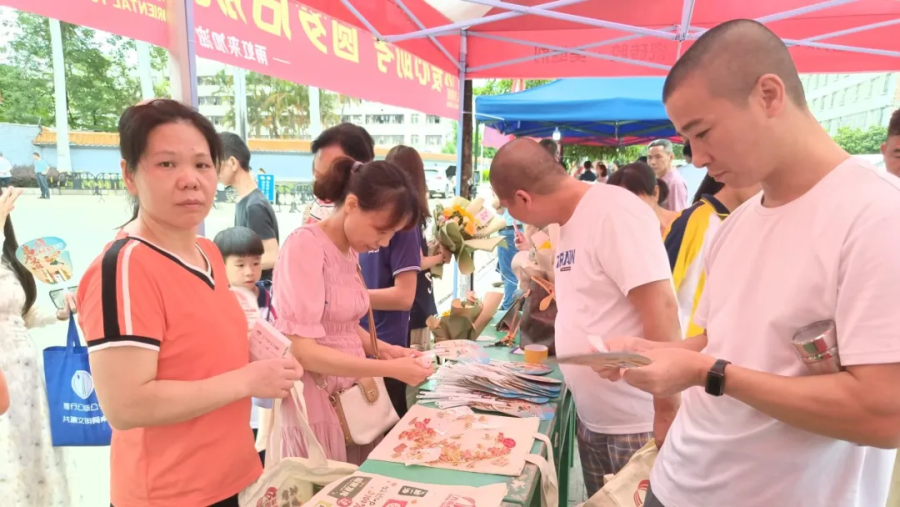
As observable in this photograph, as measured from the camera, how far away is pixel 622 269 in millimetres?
1521

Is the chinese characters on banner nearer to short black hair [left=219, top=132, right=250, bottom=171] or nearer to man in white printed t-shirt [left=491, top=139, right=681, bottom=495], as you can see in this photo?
short black hair [left=219, top=132, right=250, bottom=171]

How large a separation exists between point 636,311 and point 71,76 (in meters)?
2.44

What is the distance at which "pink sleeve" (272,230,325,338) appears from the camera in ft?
4.87

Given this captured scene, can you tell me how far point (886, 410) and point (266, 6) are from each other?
2314mm

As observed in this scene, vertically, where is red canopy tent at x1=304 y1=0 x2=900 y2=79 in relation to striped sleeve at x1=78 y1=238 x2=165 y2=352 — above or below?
above

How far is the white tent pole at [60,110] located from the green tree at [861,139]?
11.3m

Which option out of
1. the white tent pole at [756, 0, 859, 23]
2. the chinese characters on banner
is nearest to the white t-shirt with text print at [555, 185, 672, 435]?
the chinese characters on banner

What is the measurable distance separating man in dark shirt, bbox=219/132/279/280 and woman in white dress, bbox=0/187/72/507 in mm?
917

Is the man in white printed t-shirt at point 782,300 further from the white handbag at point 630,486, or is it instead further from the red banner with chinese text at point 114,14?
the red banner with chinese text at point 114,14

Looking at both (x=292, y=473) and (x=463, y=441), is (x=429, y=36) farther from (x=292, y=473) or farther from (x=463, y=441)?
(x=292, y=473)

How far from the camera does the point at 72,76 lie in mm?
2152

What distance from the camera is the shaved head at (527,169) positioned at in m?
1.74

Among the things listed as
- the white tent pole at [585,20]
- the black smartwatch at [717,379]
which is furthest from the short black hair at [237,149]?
the black smartwatch at [717,379]

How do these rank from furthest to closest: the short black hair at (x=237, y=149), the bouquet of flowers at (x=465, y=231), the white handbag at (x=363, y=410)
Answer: the bouquet of flowers at (x=465, y=231), the short black hair at (x=237, y=149), the white handbag at (x=363, y=410)
